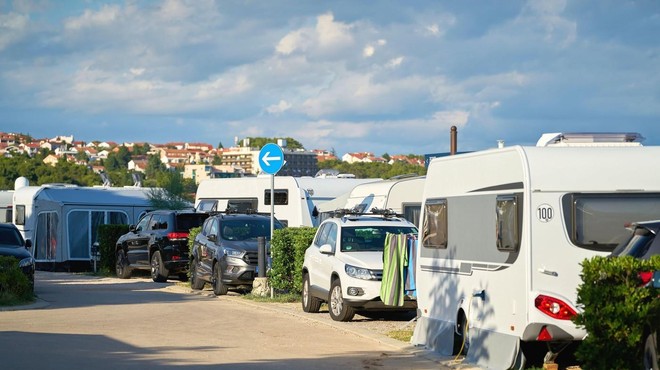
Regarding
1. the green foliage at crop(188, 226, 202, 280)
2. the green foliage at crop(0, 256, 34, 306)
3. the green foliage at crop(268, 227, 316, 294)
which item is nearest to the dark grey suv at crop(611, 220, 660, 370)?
the green foliage at crop(268, 227, 316, 294)

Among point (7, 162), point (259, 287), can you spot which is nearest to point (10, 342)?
point (259, 287)


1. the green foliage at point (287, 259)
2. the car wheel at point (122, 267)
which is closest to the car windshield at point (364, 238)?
the green foliage at point (287, 259)

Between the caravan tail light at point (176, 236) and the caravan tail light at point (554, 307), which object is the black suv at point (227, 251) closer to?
the caravan tail light at point (176, 236)

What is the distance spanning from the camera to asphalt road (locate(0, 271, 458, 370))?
42.2 feet

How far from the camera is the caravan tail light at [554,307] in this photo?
11.1 m

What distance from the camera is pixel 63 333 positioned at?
16.0m

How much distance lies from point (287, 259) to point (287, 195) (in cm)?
1219

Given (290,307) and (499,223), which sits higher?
(499,223)

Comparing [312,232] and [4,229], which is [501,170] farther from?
[4,229]

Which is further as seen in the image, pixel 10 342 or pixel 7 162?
pixel 7 162

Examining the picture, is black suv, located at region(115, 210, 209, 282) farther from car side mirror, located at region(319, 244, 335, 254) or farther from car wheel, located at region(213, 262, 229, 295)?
car side mirror, located at region(319, 244, 335, 254)

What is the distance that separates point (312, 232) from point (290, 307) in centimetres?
158

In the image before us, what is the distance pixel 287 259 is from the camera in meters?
22.3

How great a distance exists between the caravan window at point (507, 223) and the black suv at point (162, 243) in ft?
59.1
